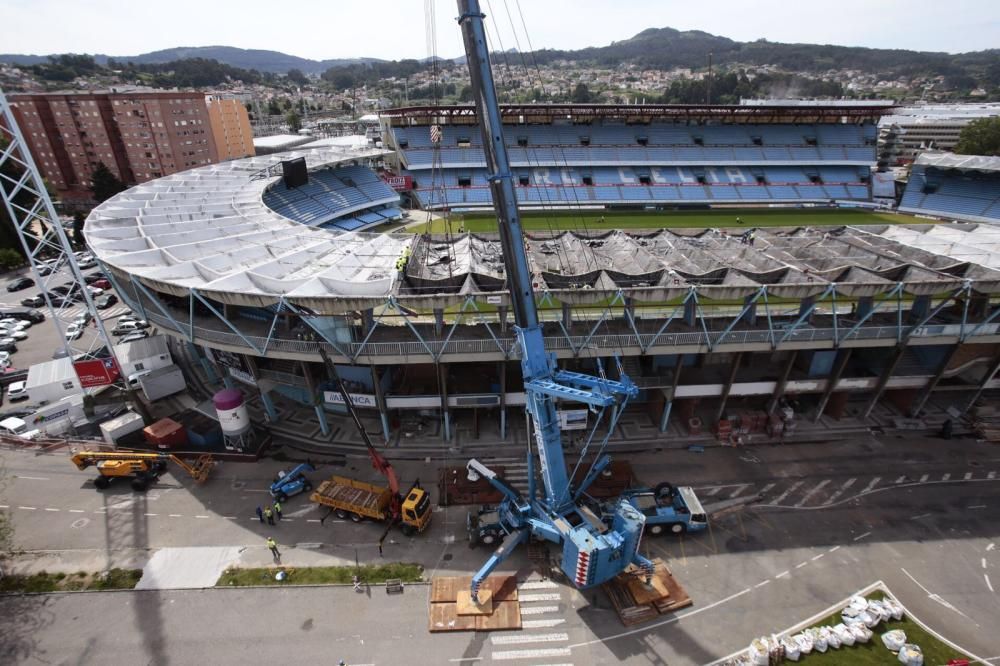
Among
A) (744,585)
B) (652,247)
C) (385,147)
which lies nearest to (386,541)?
(744,585)

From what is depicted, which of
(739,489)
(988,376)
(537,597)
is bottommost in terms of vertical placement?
(739,489)

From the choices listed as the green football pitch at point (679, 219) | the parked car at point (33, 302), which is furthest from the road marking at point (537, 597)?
the parked car at point (33, 302)

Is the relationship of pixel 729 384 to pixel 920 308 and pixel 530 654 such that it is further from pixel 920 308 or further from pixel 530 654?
pixel 530 654

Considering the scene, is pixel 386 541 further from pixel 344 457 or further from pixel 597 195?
pixel 597 195

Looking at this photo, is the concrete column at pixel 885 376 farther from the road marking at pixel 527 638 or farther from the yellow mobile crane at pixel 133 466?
the yellow mobile crane at pixel 133 466

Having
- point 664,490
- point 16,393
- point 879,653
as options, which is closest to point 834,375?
point 664,490

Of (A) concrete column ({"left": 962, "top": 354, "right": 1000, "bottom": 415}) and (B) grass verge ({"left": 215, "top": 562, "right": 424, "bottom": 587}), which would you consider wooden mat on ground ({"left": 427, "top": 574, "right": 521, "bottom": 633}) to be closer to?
(B) grass verge ({"left": 215, "top": 562, "right": 424, "bottom": 587})
